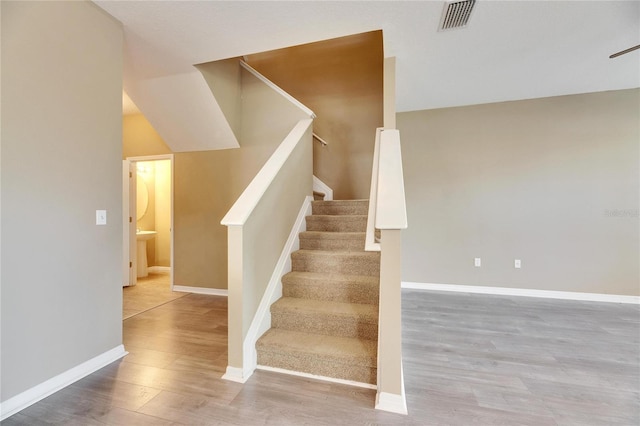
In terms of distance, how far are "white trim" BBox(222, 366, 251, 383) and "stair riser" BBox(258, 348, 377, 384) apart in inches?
6.7

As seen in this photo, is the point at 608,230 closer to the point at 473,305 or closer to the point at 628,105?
the point at 628,105

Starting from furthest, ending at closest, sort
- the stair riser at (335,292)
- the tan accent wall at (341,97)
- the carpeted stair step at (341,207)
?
the tan accent wall at (341,97) → the carpeted stair step at (341,207) → the stair riser at (335,292)

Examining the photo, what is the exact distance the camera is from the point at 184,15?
2.09 meters

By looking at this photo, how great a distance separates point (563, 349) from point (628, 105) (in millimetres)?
3364

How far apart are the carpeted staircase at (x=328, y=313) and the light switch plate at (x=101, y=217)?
4.77 ft

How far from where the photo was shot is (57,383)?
1.74 meters

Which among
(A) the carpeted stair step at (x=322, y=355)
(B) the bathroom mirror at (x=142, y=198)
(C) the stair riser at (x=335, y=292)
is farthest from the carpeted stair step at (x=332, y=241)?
(B) the bathroom mirror at (x=142, y=198)

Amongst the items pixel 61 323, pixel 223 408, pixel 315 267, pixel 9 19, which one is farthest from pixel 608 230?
pixel 9 19

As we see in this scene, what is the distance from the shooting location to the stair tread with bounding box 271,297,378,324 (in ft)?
6.82

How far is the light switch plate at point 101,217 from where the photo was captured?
203 cm

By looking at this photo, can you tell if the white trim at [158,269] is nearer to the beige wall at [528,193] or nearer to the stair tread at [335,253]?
the stair tread at [335,253]

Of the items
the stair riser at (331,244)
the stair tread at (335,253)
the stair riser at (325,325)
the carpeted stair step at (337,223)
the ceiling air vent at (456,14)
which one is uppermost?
the ceiling air vent at (456,14)

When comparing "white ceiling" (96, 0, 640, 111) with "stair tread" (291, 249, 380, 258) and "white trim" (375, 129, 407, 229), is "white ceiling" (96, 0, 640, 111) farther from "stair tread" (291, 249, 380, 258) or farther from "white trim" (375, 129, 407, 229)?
"stair tread" (291, 249, 380, 258)

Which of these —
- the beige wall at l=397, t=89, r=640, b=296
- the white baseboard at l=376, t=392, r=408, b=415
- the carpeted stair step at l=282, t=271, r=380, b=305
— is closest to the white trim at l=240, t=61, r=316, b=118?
the beige wall at l=397, t=89, r=640, b=296
